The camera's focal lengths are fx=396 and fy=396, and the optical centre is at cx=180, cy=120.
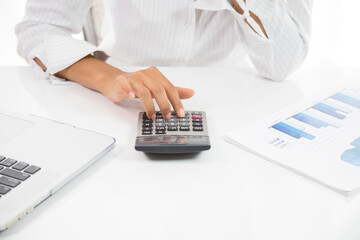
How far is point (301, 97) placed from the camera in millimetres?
645

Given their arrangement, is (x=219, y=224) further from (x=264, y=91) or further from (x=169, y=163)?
(x=264, y=91)

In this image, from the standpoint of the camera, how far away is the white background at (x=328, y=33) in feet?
4.74

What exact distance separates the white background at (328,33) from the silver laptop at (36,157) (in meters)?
1.17

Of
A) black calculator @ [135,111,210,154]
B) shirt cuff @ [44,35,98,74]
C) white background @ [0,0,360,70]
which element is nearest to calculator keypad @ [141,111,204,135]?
black calculator @ [135,111,210,154]

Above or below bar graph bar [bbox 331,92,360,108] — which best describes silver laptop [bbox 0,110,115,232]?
below

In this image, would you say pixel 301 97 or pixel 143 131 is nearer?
pixel 143 131

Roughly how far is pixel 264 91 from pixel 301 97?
2.4 inches

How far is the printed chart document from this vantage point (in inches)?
17.7

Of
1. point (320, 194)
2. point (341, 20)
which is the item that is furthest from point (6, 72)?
point (341, 20)

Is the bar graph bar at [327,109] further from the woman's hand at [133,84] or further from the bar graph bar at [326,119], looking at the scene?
the woman's hand at [133,84]

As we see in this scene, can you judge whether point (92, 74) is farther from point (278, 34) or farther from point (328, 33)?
point (328, 33)

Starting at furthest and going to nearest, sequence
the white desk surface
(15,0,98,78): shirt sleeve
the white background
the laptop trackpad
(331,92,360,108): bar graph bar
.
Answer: the white background → (15,0,98,78): shirt sleeve → (331,92,360,108): bar graph bar → the laptop trackpad → the white desk surface

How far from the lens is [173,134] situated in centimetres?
50

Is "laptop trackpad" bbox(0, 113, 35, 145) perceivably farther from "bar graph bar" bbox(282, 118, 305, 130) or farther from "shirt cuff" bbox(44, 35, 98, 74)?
"bar graph bar" bbox(282, 118, 305, 130)
